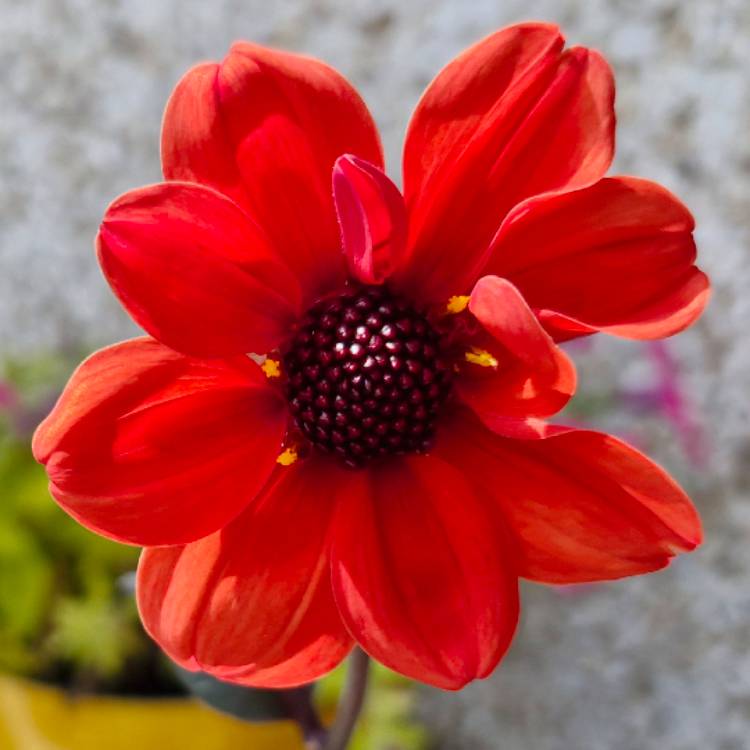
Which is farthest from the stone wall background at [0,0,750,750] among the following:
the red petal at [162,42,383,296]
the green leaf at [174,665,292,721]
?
the red petal at [162,42,383,296]

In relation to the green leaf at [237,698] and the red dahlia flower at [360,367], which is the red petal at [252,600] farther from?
the green leaf at [237,698]

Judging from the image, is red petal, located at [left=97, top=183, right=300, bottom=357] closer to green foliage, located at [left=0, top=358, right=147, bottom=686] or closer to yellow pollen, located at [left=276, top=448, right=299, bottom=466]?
yellow pollen, located at [left=276, top=448, right=299, bottom=466]

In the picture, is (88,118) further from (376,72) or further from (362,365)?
(362,365)

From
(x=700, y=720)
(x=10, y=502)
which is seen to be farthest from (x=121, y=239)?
(x=700, y=720)

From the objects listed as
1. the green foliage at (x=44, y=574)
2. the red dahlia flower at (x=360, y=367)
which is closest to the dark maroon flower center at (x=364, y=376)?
the red dahlia flower at (x=360, y=367)

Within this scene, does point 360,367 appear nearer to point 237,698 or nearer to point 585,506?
point 585,506

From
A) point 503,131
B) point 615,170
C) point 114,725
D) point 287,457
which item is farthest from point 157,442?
point 615,170
